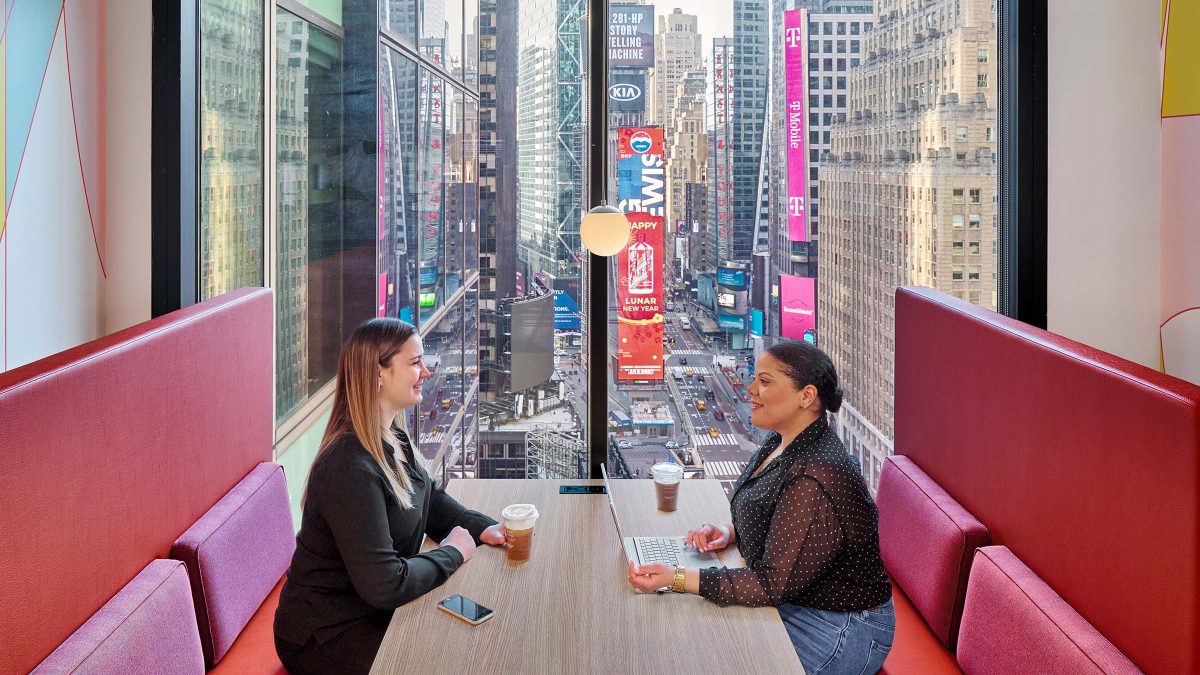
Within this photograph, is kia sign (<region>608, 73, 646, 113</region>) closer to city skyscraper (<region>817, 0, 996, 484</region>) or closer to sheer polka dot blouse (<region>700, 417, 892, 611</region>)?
city skyscraper (<region>817, 0, 996, 484</region>)

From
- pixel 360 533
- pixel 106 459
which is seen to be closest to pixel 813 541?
pixel 360 533

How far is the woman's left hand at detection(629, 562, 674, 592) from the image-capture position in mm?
1855

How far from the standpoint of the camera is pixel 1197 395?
1438 mm

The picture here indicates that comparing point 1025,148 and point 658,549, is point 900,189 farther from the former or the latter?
point 658,549

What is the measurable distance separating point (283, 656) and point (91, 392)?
2.40ft

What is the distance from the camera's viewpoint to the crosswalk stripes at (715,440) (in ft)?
11.9

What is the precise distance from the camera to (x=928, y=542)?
7.54 ft

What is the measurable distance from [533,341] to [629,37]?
1329 millimetres

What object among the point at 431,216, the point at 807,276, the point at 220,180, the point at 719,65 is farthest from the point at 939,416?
the point at 220,180

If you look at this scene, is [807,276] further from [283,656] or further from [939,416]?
[283,656]

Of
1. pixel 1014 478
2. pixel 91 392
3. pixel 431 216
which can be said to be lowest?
pixel 1014 478

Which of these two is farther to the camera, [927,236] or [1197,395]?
[927,236]

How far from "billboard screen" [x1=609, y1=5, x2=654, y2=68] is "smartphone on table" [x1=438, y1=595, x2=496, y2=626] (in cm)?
234

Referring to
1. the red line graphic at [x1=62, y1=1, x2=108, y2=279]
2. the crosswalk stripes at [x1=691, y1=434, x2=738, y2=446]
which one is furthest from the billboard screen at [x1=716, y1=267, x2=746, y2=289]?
the red line graphic at [x1=62, y1=1, x2=108, y2=279]
